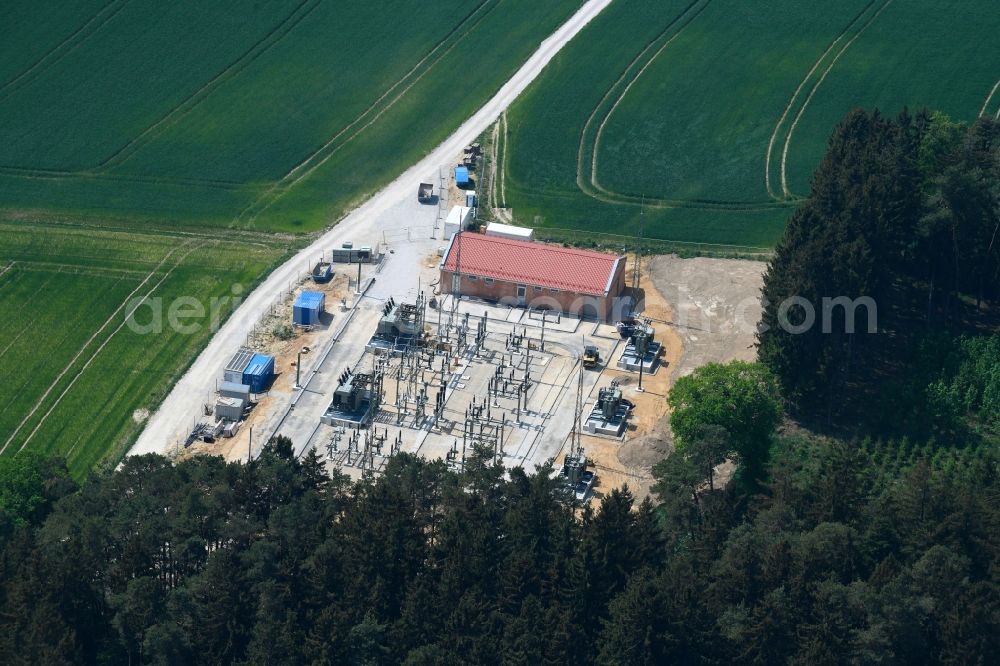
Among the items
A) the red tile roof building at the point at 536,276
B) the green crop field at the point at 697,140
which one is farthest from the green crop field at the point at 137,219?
the red tile roof building at the point at 536,276

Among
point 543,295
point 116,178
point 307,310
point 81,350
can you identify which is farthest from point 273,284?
point 116,178

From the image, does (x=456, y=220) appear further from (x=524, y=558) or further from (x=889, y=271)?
(x=524, y=558)

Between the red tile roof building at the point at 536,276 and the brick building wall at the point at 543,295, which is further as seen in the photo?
the red tile roof building at the point at 536,276

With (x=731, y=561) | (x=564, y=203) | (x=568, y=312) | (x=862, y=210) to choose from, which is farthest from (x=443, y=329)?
(x=731, y=561)

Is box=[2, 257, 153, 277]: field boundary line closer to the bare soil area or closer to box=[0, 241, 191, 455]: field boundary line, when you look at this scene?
box=[0, 241, 191, 455]: field boundary line

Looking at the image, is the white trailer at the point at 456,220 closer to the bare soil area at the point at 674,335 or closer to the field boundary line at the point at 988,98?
the bare soil area at the point at 674,335

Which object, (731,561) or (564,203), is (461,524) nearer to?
(731,561)

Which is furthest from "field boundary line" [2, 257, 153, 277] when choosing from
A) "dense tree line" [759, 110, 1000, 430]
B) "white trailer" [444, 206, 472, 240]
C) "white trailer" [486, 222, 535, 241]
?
"dense tree line" [759, 110, 1000, 430]
